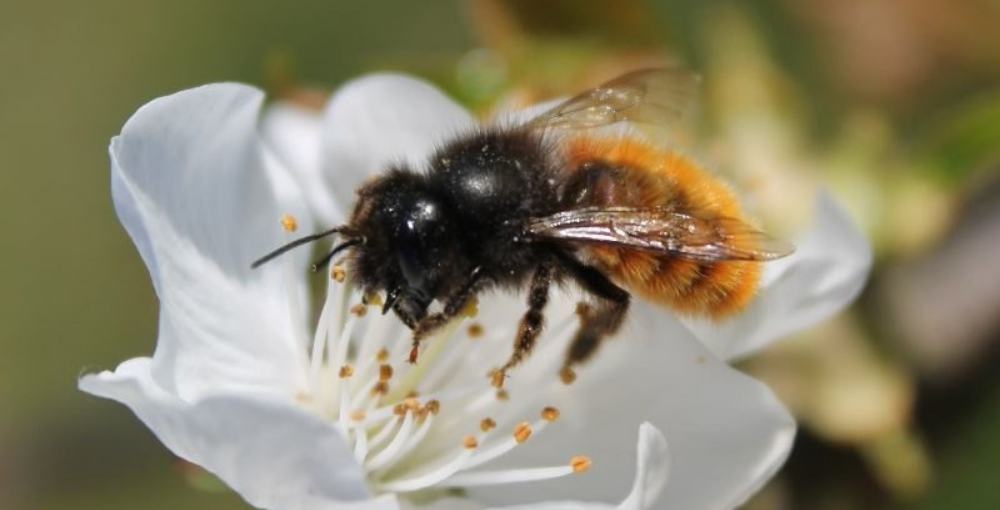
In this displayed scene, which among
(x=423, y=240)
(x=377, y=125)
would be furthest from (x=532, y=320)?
(x=377, y=125)

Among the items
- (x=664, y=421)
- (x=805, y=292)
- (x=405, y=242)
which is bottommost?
(x=664, y=421)

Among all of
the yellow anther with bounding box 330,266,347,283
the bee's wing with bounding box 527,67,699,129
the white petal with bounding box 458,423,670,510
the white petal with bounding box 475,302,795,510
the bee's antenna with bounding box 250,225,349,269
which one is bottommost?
the white petal with bounding box 475,302,795,510

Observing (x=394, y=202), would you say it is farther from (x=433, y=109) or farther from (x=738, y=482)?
(x=738, y=482)

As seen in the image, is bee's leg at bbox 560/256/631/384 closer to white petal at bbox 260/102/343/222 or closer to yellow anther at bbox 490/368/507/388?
yellow anther at bbox 490/368/507/388

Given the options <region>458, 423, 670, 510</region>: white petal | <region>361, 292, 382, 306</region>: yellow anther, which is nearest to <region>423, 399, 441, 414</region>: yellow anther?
<region>361, 292, 382, 306</region>: yellow anther

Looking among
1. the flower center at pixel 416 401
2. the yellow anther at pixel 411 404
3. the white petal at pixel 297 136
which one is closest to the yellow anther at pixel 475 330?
the flower center at pixel 416 401

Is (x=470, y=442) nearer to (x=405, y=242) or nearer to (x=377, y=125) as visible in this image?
(x=405, y=242)

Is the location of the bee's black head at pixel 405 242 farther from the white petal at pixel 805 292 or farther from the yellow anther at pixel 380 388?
the white petal at pixel 805 292
